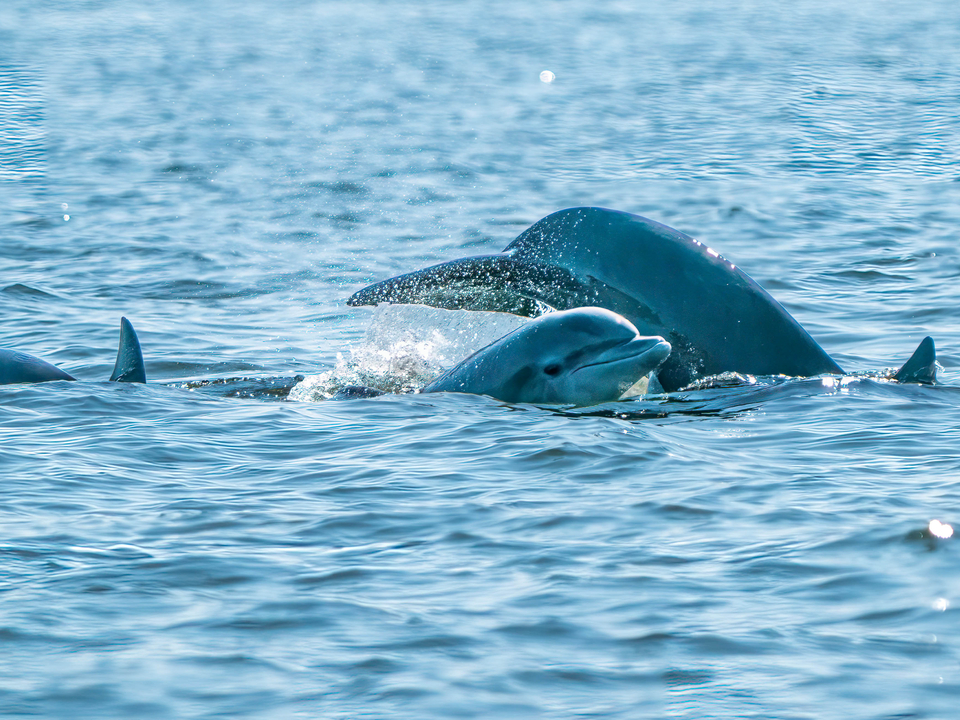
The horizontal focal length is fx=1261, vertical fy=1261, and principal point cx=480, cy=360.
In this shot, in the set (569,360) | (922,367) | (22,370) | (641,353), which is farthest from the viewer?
(22,370)

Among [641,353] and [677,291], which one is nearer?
[641,353]

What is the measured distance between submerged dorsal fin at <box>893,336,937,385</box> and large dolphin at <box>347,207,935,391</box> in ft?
2.15

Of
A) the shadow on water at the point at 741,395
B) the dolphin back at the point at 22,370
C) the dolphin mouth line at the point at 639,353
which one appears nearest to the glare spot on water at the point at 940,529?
the shadow on water at the point at 741,395

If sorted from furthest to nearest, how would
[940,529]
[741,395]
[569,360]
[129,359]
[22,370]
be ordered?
[22,370] → [129,359] → [741,395] → [569,360] → [940,529]

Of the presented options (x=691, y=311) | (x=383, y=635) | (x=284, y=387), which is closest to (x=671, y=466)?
(x=691, y=311)

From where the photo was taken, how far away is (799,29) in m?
51.1

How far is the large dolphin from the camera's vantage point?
9.24 m

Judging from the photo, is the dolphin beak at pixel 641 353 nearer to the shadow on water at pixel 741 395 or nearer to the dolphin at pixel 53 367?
the shadow on water at pixel 741 395

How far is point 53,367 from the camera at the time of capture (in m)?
10.7

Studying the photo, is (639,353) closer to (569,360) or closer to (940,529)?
(569,360)

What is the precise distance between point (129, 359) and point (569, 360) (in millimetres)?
3753

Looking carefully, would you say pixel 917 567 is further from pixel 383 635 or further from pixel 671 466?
pixel 383 635

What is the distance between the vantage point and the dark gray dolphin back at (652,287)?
924cm

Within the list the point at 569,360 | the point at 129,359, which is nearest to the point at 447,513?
the point at 569,360
